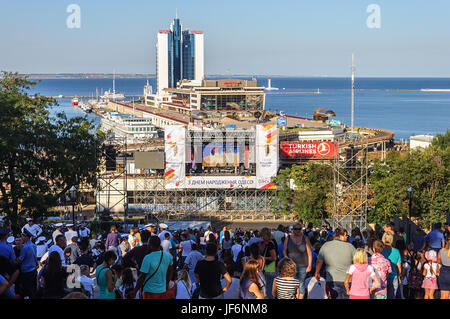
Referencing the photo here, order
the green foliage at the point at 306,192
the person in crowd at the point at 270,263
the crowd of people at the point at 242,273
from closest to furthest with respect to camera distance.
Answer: the crowd of people at the point at 242,273
the person in crowd at the point at 270,263
the green foliage at the point at 306,192

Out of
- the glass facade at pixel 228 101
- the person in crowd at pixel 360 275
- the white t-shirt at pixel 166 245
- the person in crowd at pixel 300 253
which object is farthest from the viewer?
the glass facade at pixel 228 101

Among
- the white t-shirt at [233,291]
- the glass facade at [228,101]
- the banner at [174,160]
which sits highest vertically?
the glass facade at [228,101]

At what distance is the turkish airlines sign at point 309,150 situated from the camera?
4181 centimetres

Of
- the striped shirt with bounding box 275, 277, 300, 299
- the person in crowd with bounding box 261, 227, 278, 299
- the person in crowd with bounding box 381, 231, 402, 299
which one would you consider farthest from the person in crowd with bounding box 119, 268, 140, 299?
the person in crowd with bounding box 381, 231, 402, 299

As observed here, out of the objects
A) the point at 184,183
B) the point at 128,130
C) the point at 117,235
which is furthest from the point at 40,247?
the point at 128,130

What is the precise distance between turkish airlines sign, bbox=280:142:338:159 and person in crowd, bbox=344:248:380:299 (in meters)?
34.3

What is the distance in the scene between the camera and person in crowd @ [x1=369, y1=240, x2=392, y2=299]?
8.16 meters

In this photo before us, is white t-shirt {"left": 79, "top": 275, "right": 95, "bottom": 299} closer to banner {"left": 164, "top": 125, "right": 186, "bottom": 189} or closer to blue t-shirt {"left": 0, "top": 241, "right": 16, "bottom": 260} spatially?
blue t-shirt {"left": 0, "top": 241, "right": 16, "bottom": 260}

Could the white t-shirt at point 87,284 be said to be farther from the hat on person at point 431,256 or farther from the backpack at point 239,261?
the hat on person at point 431,256

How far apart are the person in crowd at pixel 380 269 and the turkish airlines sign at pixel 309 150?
3338 centimetres

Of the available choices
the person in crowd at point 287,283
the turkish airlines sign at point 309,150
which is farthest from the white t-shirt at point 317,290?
the turkish airlines sign at point 309,150

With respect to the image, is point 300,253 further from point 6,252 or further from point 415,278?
point 6,252

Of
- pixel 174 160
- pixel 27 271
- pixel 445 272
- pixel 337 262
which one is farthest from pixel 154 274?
pixel 174 160

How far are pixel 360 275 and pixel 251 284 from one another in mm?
1601
